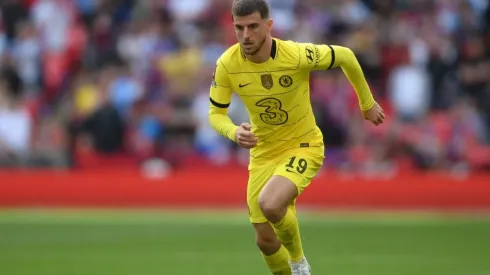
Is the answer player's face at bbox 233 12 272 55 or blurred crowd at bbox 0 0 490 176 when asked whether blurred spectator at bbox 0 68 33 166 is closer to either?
blurred crowd at bbox 0 0 490 176

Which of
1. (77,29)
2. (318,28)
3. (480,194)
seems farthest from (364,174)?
(77,29)

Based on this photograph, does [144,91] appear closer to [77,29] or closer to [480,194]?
[77,29]

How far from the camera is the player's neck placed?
8.70 metres

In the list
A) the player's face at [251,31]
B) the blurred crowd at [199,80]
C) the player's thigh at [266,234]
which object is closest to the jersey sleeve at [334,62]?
the player's face at [251,31]

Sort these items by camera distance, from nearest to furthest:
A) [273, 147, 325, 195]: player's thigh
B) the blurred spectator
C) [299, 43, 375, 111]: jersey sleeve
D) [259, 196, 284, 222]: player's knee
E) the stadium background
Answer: [259, 196, 284, 222]: player's knee < [273, 147, 325, 195]: player's thigh < [299, 43, 375, 111]: jersey sleeve < the stadium background < the blurred spectator

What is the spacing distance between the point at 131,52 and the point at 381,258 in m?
8.29

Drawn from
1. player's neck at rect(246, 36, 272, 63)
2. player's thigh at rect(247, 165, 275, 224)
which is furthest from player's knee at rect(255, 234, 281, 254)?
player's neck at rect(246, 36, 272, 63)

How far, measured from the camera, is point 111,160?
1764 cm

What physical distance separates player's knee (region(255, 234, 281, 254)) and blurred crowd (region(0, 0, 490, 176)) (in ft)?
26.9

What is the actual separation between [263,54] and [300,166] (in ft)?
3.12

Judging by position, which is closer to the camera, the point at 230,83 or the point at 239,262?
the point at 230,83

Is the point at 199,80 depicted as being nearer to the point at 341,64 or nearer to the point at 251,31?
the point at 341,64

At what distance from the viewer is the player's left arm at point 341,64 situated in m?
8.79

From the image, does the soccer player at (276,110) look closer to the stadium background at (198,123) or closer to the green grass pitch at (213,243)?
the green grass pitch at (213,243)
